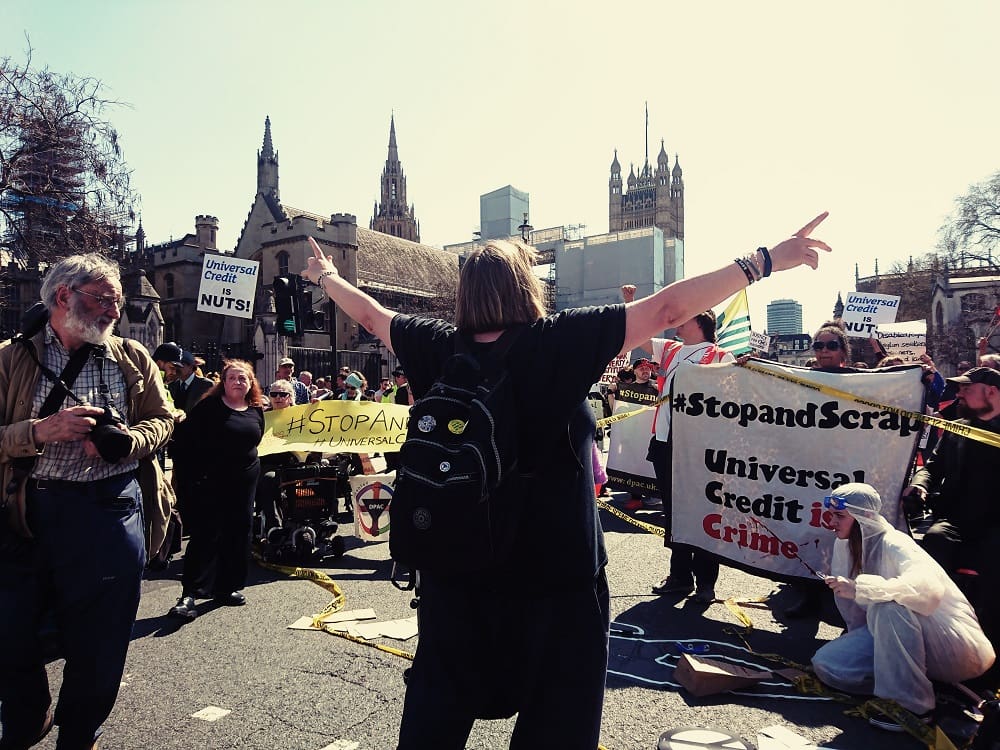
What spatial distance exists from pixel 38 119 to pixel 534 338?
20.7m

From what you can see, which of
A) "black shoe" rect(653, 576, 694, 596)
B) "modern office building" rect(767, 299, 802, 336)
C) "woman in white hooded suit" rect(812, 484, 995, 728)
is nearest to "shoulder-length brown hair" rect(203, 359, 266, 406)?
"black shoe" rect(653, 576, 694, 596)

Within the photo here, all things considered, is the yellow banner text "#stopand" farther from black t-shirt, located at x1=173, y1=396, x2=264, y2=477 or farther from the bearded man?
the bearded man

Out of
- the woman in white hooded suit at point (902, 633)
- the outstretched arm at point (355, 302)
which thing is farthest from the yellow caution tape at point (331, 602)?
the outstretched arm at point (355, 302)

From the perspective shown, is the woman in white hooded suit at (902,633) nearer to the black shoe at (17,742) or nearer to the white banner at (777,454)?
the white banner at (777,454)

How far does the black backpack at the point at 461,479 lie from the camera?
1.76m

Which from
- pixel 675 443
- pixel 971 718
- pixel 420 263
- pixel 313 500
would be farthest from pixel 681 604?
pixel 420 263

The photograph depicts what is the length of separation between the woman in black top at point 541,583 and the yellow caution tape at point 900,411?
10.3 feet

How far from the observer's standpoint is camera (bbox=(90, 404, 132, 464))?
267cm

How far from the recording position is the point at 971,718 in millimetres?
3578

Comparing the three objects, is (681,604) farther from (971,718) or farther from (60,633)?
(60,633)

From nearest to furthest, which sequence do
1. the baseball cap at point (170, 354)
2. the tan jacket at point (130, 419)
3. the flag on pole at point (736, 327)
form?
the tan jacket at point (130, 419), the baseball cap at point (170, 354), the flag on pole at point (736, 327)

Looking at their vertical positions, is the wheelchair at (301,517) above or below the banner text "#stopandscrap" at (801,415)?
below

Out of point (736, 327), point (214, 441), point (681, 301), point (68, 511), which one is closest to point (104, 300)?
point (68, 511)

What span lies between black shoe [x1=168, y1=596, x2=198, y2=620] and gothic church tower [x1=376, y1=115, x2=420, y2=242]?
279 ft
